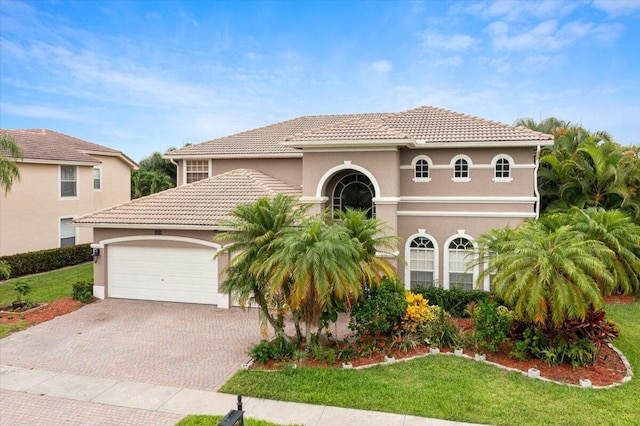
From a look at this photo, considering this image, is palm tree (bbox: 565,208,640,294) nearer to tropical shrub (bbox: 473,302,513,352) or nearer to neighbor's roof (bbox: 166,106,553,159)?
neighbor's roof (bbox: 166,106,553,159)

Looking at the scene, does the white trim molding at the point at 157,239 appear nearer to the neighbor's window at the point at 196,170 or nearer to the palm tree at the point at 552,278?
the neighbor's window at the point at 196,170

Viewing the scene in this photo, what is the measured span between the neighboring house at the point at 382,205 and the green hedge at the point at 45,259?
7.81 m

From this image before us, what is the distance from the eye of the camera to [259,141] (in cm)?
2356

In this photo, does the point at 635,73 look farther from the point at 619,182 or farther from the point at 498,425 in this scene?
the point at 498,425

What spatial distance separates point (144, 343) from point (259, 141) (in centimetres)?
1356

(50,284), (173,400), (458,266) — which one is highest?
(458,266)

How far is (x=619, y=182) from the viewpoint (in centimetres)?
1966

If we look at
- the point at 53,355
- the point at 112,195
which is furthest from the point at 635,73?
the point at 112,195

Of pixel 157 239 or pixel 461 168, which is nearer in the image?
pixel 157 239

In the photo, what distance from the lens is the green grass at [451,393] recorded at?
27.5 feet

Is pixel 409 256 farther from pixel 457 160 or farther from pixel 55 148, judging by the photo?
pixel 55 148

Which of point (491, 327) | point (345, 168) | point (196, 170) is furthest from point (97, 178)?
point (491, 327)

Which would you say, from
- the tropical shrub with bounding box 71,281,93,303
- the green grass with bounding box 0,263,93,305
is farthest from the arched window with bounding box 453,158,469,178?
the green grass with bounding box 0,263,93,305

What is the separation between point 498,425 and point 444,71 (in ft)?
62.5
